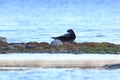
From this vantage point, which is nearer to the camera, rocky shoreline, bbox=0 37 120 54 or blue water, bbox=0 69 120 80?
blue water, bbox=0 69 120 80

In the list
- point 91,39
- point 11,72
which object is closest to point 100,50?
point 11,72

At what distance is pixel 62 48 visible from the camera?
1318 inches

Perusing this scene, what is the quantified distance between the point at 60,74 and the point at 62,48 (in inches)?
256

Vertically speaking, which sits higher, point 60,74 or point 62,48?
point 62,48

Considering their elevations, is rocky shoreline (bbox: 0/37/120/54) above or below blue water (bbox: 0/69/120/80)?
above

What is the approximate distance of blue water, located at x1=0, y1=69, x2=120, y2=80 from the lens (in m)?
26.0

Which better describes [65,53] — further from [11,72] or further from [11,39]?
[11,39]

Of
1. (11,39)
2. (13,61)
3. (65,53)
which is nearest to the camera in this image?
(13,61)

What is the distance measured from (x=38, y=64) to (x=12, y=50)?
14.0ft

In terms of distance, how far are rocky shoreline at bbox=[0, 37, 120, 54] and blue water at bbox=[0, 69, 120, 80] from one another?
4.70 meters

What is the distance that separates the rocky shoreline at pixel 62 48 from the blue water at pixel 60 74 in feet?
15.4

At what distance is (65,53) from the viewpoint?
32.3 meters

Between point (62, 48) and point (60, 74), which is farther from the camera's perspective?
point (62, 48)

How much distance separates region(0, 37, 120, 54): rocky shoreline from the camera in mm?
32812
